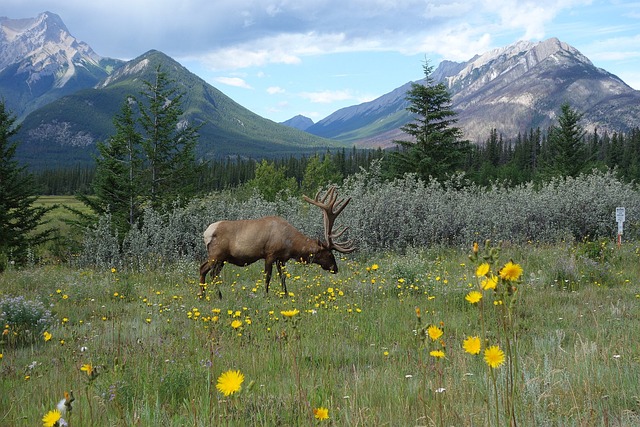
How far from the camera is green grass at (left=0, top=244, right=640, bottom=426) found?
9.36ft

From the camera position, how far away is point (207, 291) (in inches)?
305

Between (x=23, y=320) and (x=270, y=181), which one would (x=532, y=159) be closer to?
(x=270, y=181)

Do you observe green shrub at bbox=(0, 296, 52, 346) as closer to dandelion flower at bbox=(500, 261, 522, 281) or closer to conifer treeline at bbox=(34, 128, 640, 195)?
dandelion flower at bbox=(500, 261, 522, 281)

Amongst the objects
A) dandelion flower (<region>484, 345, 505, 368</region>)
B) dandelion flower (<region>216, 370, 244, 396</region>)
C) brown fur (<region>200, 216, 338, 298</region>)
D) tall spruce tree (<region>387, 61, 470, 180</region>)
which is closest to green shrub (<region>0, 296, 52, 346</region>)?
brown fur (<region>200, 216, 338, 298</region>)

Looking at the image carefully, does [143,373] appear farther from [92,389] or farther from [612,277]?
[612,277]

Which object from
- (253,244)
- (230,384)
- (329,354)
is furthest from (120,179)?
(230,384)

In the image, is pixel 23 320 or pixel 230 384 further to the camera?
pixel 23 320

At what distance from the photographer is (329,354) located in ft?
14.6

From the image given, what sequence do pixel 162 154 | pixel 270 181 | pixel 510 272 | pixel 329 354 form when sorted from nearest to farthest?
pixel 510 272
pixel 329 354
pixel 162 154
pixel 270 181

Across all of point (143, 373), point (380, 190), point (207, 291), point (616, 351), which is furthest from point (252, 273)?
point (616, 351)

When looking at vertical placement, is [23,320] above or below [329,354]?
below

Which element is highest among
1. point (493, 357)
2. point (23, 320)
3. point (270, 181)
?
point (270, 181)

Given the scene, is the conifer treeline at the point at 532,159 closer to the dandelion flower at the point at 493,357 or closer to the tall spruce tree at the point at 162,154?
the tall spruce tree at the point at 162,154

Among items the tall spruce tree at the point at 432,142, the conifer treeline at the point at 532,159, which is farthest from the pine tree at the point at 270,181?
the tall spruce tree at the point at 432,142
